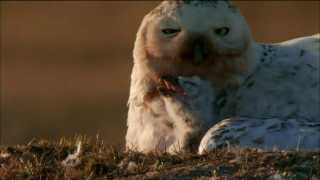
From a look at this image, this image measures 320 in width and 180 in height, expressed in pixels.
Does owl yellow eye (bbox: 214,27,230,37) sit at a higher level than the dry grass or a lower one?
higher

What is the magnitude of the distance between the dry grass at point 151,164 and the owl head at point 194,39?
89 centimetres

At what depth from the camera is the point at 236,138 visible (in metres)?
11.4

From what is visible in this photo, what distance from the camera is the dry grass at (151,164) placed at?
409 inches

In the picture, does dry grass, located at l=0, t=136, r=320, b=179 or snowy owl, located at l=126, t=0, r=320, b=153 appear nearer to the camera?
dry grass, located at l=0, t=136, r=320, b=179

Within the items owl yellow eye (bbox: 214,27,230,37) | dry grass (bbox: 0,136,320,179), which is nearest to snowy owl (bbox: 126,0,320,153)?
owl yellow eye (bbox: 214,27,230,37)

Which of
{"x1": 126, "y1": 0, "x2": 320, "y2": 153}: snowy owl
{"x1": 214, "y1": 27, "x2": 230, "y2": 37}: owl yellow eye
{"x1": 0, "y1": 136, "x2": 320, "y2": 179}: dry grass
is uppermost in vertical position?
{"x1": 214, "y1": 27, "x2": 230, "y2": 37}: owl yellow eye

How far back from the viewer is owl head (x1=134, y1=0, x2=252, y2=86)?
11758 mm

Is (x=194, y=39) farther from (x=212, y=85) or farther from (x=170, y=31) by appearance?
(x=212, y=85)

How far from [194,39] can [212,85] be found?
457 millimetres

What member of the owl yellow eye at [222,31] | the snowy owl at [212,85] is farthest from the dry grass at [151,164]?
the owl yellow eye at [222,31]

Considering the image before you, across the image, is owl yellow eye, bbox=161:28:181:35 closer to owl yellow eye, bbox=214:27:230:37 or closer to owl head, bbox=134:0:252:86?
owl head, bbox=134:0:252:86

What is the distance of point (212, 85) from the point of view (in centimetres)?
1206

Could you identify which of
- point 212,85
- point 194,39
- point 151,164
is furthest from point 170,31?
point 151,164

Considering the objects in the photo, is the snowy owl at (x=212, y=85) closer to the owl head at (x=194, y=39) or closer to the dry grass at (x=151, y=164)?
the owl head at (x=194, y=39)
